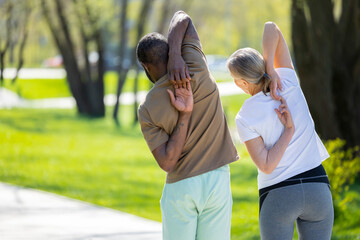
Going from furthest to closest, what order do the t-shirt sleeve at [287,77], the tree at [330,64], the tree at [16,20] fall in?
1. the tree at [16,20]
2. the tree at [330,64]
3. the t-shirt sleeve at [287,77]

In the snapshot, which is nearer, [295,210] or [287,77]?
[295,210]

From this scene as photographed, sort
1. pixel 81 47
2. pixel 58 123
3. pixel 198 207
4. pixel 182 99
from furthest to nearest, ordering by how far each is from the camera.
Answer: pixel 81 47
pixel 58 123
pixel 198 207
pixel 182 99

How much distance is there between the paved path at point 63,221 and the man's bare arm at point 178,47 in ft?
9.94

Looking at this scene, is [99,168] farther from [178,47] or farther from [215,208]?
[178,47]

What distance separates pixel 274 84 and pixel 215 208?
684 millimetres

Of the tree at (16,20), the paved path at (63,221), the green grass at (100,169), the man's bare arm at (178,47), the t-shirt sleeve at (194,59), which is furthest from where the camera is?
the tree at (16,20)

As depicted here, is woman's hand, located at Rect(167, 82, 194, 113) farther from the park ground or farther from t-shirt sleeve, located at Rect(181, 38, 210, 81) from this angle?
the park ground

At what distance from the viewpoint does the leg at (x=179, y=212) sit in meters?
3.03

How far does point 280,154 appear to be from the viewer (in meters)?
2.98

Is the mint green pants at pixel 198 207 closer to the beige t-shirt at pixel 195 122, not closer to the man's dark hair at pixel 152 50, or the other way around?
the beige t-shirt at pixel 195 122

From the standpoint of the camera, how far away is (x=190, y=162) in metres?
3.04

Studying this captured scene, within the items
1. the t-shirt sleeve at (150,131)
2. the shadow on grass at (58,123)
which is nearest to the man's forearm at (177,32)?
the t-shirt sleeve at (150,131)

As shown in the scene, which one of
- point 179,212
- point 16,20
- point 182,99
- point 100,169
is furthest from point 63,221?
point 16,20

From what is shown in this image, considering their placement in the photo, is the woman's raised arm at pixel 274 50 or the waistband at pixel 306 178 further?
the woman's raised arm at pixel 274 50
